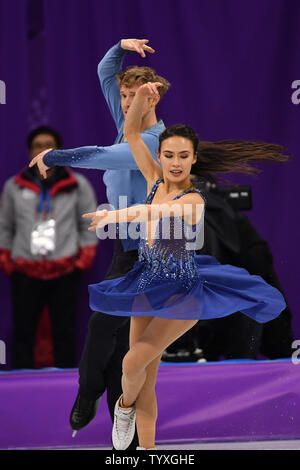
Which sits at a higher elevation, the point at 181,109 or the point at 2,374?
the point at 181,109

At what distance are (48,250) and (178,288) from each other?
2.04 m

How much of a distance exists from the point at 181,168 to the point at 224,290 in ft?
1.71

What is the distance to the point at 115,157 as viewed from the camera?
324 centimetres

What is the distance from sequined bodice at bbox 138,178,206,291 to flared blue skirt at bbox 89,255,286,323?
0.02 meters

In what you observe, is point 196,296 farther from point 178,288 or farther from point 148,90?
point 148,90

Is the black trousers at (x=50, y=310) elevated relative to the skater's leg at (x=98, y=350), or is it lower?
lower

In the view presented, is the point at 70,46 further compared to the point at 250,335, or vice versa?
the point at 70,46

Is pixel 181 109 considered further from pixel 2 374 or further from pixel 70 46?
pixel 2 374

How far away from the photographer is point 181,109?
505 cm

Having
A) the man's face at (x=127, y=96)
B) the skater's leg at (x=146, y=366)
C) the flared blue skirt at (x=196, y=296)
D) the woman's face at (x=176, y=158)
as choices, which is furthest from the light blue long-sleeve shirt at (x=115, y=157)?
the skater's leg at (x=146, y=366)

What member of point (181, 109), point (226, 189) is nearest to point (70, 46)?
point (181, 109)

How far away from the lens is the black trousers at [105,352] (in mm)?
3430

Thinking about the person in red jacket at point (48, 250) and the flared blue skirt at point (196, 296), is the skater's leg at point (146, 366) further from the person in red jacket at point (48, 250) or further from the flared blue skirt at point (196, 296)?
the person in red jacket at point (48, 250)

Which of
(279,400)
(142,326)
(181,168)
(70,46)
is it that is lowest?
(279,400)
